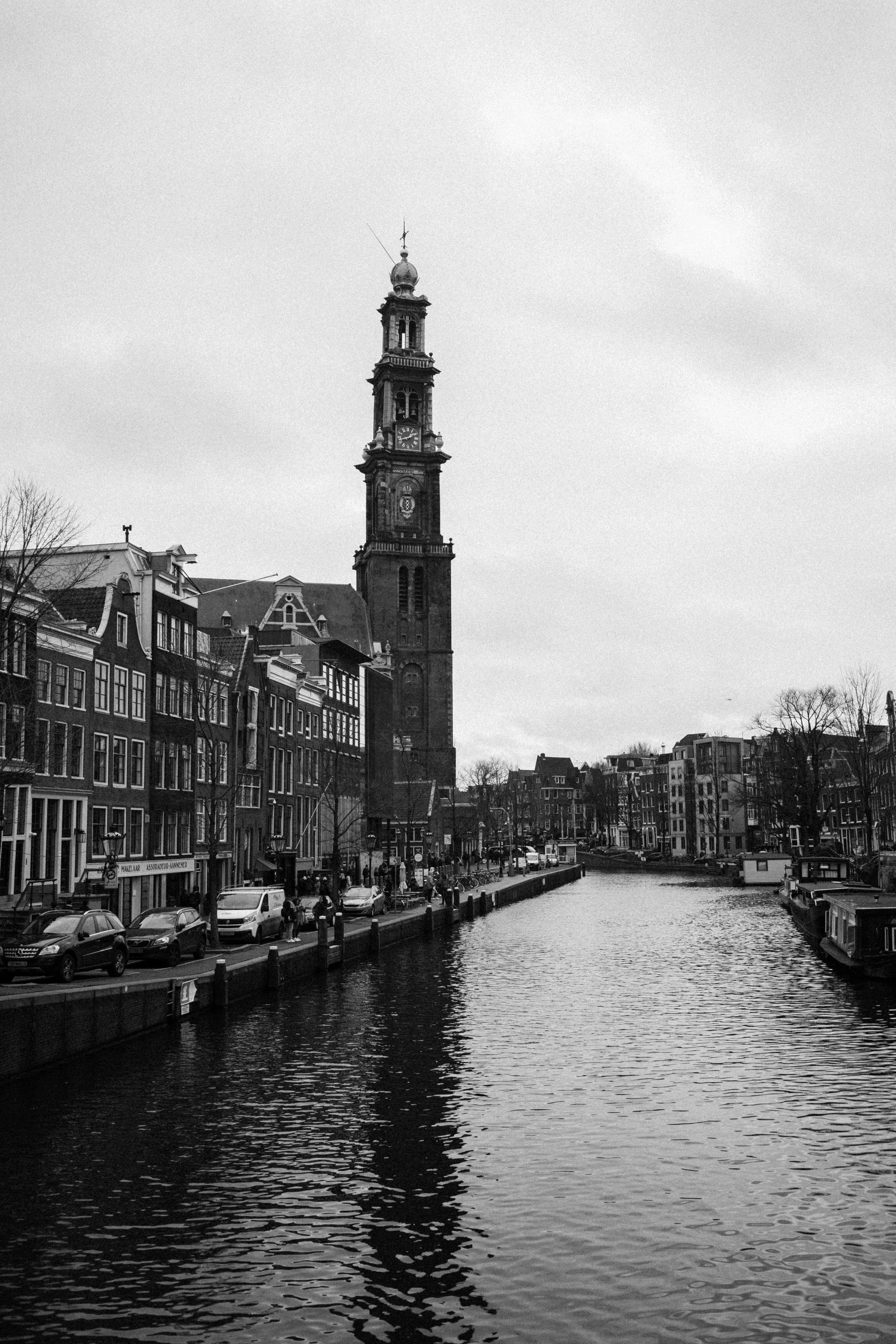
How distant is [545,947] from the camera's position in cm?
5991

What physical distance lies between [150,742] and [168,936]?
866 inches

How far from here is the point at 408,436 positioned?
6570 inches

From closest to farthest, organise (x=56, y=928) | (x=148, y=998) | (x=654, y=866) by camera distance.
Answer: (x=148, y=998) → (x=56, y=928) → (x=654, y=866)

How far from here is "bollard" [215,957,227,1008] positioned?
36469mm

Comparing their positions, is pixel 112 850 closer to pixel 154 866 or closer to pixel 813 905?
pixel 154 866

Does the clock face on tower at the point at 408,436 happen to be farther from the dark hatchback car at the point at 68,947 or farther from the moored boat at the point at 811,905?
the dark hatchback car at the point at 68,947

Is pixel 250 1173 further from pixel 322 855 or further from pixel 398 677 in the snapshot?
pixel 398 677

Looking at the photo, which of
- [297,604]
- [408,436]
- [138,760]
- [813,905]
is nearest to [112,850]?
[138,760]

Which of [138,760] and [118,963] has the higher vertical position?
[138,760]

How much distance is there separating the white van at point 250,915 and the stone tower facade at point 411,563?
9741 cm

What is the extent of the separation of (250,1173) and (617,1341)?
8035 mm

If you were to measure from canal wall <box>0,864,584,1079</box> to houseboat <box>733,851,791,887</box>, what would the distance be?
67.9 meters

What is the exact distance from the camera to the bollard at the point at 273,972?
4147 cm

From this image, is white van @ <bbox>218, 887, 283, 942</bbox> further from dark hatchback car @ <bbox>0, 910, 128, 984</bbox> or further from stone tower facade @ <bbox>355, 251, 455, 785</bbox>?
stone tower facade @ <bbox>355, 251, 455, 785</bbox>
